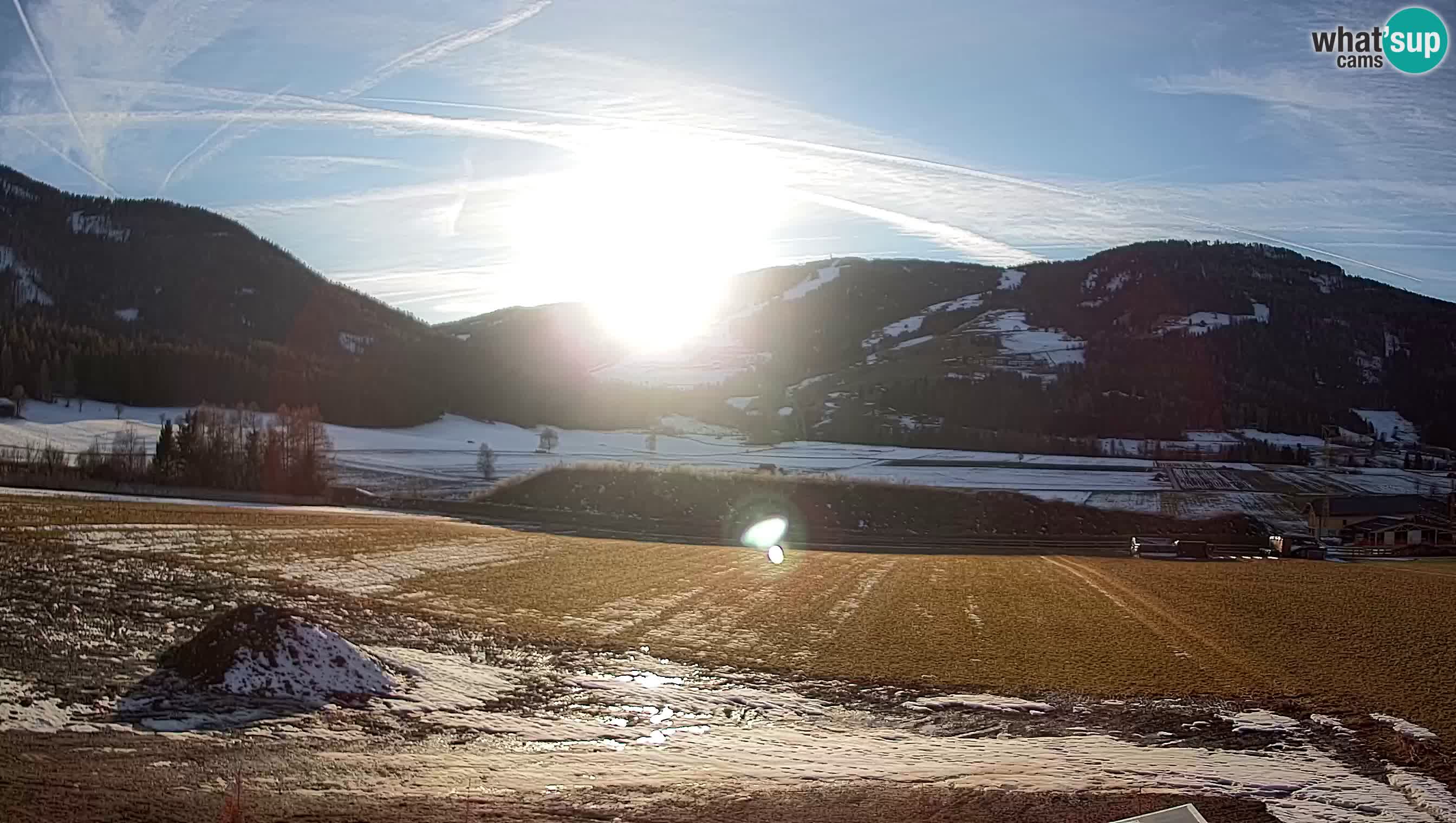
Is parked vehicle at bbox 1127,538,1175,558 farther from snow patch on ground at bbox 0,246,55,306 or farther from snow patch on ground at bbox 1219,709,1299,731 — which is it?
snow patch on ground at bbox 0,246,55,306

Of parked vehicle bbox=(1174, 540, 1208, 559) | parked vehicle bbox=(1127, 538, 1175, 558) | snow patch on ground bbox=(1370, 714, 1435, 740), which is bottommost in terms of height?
parked vehicle bbox=(1127, 538, 1175, 558)

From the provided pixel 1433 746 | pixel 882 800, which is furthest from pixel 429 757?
pixel 1433 746

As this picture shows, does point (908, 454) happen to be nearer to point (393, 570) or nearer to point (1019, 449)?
point (1019, 449)

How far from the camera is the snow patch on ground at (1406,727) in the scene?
14961 mm

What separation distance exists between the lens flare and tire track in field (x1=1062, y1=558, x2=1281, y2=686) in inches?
978

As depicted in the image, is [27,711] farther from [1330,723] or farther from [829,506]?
[829,506]

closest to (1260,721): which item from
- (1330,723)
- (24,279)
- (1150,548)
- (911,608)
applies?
(1330,723)

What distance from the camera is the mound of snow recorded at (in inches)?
605

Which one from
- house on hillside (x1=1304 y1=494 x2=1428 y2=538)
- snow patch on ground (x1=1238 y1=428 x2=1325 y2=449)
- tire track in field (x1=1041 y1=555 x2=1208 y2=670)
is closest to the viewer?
tire track in field (x1=1041 y1=555 x2=1208 y2=670)

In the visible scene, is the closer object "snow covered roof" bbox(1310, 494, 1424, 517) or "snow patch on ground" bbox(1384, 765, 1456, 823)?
"snow patch on ground" bbox(1384, 765, 1456, 823)

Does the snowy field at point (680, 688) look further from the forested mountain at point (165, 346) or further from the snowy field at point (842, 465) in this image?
the forested mountain at point (165, 346)

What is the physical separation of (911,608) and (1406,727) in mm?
14416

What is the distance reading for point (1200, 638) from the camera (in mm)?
24406

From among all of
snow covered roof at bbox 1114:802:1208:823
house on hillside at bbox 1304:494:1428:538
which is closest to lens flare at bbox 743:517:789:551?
house on hillside at bbox 1304:494:1428:538
